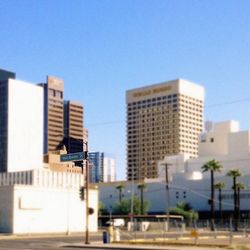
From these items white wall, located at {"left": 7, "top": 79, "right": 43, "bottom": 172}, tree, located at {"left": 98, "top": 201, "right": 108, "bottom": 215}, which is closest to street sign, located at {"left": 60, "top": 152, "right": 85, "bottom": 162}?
white wall, located at {"left": 7, "top": 79, "right": 43, "bottom": 172}

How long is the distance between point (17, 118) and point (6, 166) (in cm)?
2318

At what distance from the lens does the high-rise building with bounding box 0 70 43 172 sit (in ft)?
449

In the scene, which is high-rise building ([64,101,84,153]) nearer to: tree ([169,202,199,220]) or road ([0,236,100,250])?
road ([0,236,100,250])

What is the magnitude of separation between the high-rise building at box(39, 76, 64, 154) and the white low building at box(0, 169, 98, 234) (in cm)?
1908

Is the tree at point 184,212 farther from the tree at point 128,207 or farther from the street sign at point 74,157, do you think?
the street sign at point 74,157

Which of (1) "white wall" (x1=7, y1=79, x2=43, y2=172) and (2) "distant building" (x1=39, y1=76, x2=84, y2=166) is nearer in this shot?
(2) "distant building" (x1=39, y1=76, x2=84, y2=166)

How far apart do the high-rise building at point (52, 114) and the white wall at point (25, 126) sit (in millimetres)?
1602

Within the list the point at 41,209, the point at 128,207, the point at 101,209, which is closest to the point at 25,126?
the point at 128,207

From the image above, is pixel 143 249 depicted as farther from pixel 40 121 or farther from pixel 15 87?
pixel 15 87

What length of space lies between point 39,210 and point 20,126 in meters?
68.6

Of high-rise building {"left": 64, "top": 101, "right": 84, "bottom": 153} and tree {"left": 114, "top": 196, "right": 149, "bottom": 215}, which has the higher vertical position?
high-rise building {"left": 64, "top": 101, "right": 84, "bottom": 153}

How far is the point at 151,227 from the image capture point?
108000mm

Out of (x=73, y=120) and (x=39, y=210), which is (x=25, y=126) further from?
(x=39, y=210)

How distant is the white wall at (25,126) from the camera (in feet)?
445
